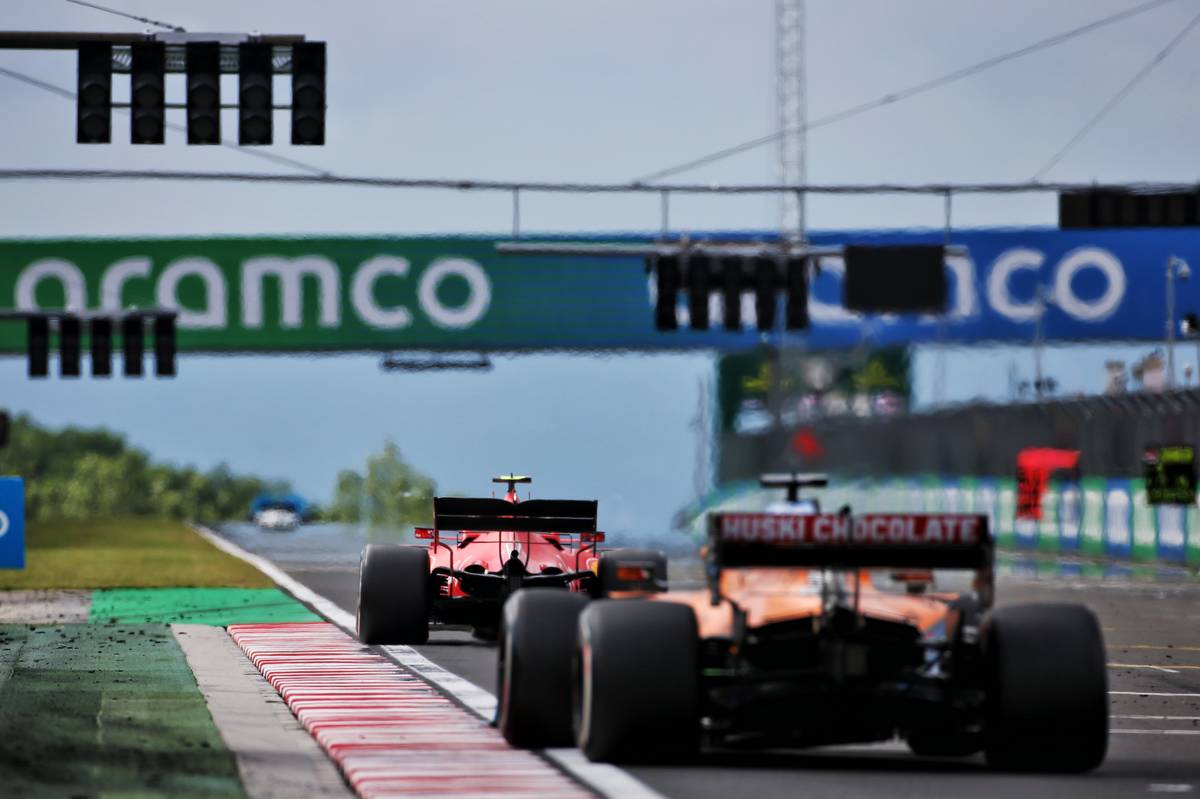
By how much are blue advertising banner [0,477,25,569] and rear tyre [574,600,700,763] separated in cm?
2368

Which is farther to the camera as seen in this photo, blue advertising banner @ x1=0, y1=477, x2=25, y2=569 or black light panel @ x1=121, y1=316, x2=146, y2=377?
black light panel @ x1=121, y1=316, x2=146, y2=377

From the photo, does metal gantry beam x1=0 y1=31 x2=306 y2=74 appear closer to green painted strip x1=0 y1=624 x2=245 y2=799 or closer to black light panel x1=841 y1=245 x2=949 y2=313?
green painted strip x1=0 y1=624 x2=245 y2=799

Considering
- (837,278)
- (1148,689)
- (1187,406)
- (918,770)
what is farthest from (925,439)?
(918,770)

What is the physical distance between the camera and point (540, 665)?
12.3 metres

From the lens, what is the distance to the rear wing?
20.1 m

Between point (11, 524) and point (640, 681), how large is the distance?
81.0 ft

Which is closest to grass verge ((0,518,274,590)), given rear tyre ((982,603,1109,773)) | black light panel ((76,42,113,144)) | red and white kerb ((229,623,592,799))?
black light panel ((76,42,113,144))

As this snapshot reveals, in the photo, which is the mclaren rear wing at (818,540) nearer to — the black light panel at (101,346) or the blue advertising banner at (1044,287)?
the black light panel at (101,346)

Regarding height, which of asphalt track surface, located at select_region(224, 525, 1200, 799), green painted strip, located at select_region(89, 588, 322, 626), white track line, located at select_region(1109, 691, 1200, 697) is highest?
asphalt track surface, located at select_region(224, 525, 1200, 799)

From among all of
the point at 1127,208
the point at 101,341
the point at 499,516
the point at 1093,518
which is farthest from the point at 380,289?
the point at 499,516

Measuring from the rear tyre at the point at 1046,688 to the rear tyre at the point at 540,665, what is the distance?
6.84 ft

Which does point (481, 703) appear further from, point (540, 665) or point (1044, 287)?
point (1044, 287)

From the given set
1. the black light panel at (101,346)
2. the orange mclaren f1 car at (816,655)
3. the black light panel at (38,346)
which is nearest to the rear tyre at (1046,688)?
the orange mclaren f1 car at (816,655)

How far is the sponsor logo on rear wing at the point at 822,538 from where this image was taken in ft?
39.2
